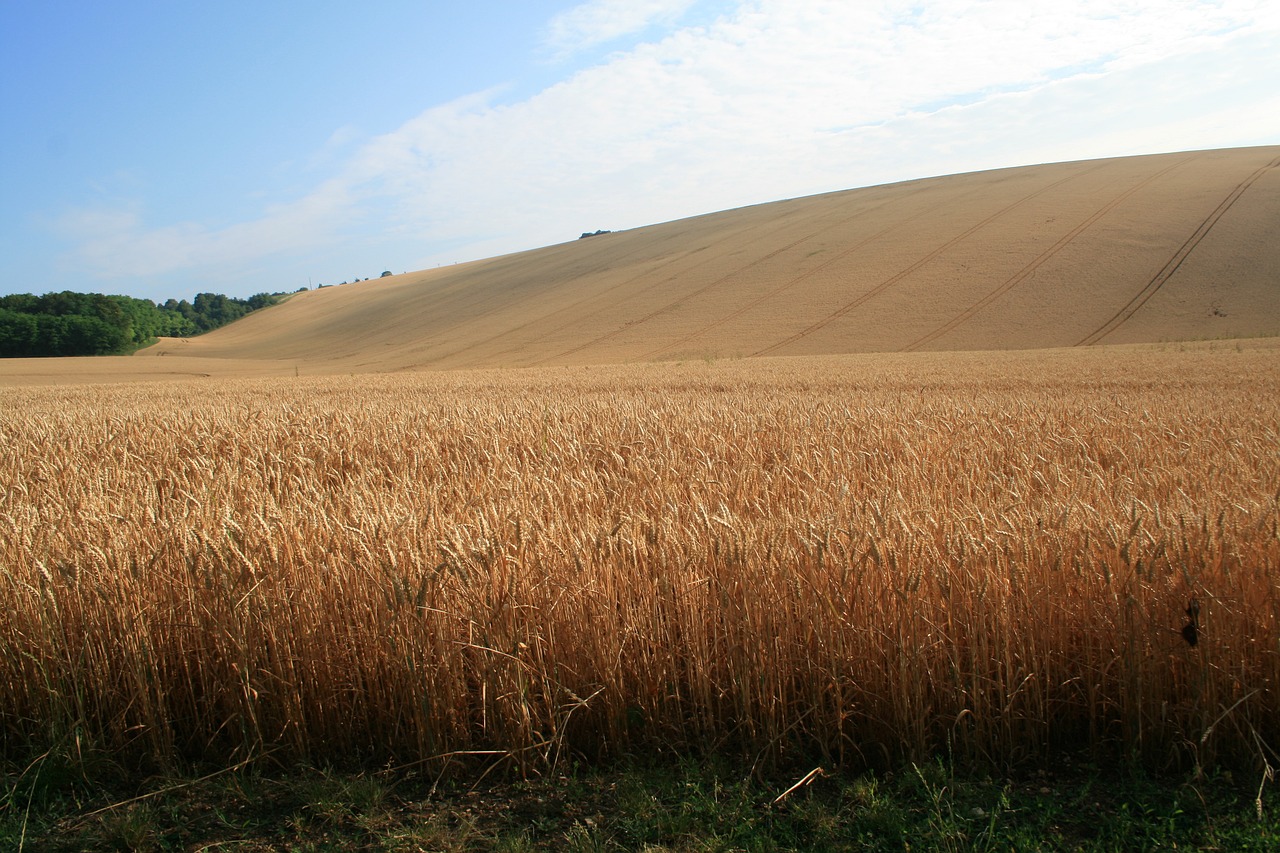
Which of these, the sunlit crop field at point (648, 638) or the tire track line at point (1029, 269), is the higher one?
the tire track line at point (1029, 269)

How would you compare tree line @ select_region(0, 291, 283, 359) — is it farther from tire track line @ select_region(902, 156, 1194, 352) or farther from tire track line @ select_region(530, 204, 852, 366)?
tire track line @ select_region(902, 156, 1194, 352)

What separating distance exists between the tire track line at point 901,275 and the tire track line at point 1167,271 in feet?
34.7

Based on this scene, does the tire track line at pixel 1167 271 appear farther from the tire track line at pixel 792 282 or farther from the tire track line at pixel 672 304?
the tire track line at pixel 672 304

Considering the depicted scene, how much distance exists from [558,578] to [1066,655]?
5.65 ft

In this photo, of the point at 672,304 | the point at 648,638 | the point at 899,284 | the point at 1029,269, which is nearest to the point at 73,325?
the point at 672,304

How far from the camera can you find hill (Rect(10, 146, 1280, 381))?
1283 inches

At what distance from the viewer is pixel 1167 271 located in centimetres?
3528

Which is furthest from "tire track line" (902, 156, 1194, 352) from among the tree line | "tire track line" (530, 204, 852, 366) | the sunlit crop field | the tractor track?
the tree line

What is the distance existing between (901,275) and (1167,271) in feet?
38.6

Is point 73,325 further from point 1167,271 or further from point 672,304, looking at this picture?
point 1167,271

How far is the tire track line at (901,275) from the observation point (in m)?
34.4

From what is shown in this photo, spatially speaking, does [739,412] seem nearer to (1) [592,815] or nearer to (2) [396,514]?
(2) [396,514]

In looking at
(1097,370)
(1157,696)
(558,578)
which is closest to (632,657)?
(558,578)

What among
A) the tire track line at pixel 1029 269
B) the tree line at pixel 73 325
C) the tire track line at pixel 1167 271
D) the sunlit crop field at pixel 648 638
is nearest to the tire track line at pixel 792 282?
the tire track line at pixel 1029 269
